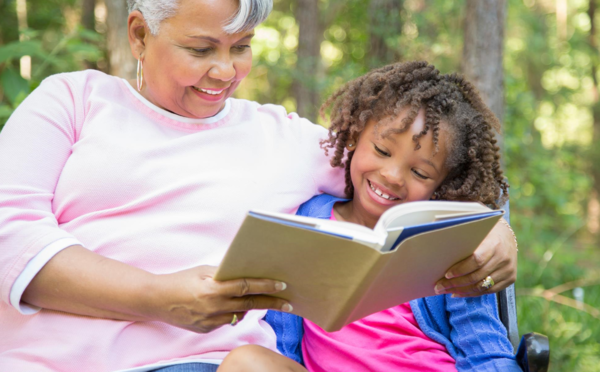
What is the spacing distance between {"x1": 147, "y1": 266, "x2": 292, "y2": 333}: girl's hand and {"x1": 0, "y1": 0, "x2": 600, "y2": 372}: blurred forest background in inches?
62.3

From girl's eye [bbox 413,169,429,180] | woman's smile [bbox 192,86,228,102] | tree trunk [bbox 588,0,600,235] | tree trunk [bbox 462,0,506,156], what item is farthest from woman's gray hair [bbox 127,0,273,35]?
tree trunk [bbox 588,0,600,235]

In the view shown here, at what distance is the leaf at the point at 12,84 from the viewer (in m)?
2.78

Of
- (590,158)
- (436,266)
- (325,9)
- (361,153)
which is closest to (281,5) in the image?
(325,9)

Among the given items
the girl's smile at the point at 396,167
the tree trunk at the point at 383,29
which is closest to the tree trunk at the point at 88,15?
the tree trunk at the point at 383,29

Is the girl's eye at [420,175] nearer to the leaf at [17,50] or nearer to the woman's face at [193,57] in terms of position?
the woman's face at [193,57]

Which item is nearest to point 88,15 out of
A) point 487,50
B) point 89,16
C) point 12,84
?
point 89,16

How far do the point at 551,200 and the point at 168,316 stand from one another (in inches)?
232

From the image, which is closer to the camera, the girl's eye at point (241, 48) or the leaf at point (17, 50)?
the girl's eye at point (241, 48)

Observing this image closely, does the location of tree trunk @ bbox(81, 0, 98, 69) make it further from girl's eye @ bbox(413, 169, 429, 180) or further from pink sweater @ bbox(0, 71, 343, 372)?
girl's eye @ bbox(413, 169, 429, 180)

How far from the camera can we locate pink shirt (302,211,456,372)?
1912mm

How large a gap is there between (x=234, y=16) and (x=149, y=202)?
0.64 metres

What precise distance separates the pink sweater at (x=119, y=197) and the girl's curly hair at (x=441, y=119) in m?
0.28

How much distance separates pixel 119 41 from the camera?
14.6 feet

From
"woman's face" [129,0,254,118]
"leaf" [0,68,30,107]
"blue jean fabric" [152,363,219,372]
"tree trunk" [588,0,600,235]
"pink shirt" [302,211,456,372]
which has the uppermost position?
"woman's face" [129,0,254,118]
